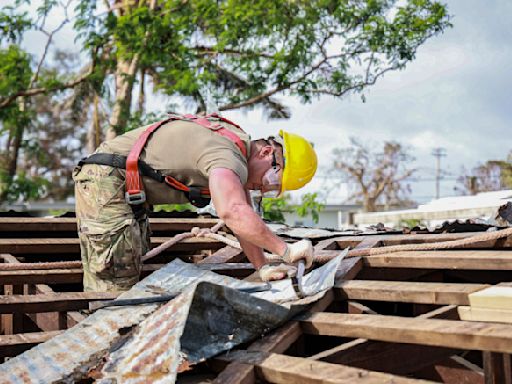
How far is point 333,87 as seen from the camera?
16875mm

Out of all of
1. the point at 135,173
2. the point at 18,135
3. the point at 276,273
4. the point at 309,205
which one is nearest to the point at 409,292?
the point at 276,273

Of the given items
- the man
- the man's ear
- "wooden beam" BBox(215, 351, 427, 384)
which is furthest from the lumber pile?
the man's ear

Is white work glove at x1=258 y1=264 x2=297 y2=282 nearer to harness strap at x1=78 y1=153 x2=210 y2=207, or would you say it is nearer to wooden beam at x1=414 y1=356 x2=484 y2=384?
harness strap at x1=78 y1=153 x2=210 y2=207

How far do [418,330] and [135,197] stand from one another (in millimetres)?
2054

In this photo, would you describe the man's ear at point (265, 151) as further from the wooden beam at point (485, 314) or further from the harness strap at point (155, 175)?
the wooden beam at point (485, 314)

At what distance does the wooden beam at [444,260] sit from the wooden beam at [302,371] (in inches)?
54.9

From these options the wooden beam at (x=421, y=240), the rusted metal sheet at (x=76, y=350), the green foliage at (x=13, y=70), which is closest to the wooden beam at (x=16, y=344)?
the rusted metal sheet at (x=76, y=350)

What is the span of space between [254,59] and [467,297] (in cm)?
1420

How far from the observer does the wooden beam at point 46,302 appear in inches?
119

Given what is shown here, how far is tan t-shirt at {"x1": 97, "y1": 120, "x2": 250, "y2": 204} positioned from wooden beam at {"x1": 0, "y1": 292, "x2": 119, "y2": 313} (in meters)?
0.85

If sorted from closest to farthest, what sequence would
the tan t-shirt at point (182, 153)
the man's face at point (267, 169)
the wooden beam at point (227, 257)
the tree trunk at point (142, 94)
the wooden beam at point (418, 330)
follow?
1. the wooden beam at point (418, 330)
2. the tan t-shirt at point (182, 153)
3. the man's face at point (267, 169)
4. the wooden beam at point (227, 257)
5. the tree trunk at point (142, 94)

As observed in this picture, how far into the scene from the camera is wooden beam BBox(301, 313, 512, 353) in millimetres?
2135

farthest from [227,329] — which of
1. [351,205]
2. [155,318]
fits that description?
[351,205]

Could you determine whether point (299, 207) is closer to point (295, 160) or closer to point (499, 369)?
point (295, 160)
